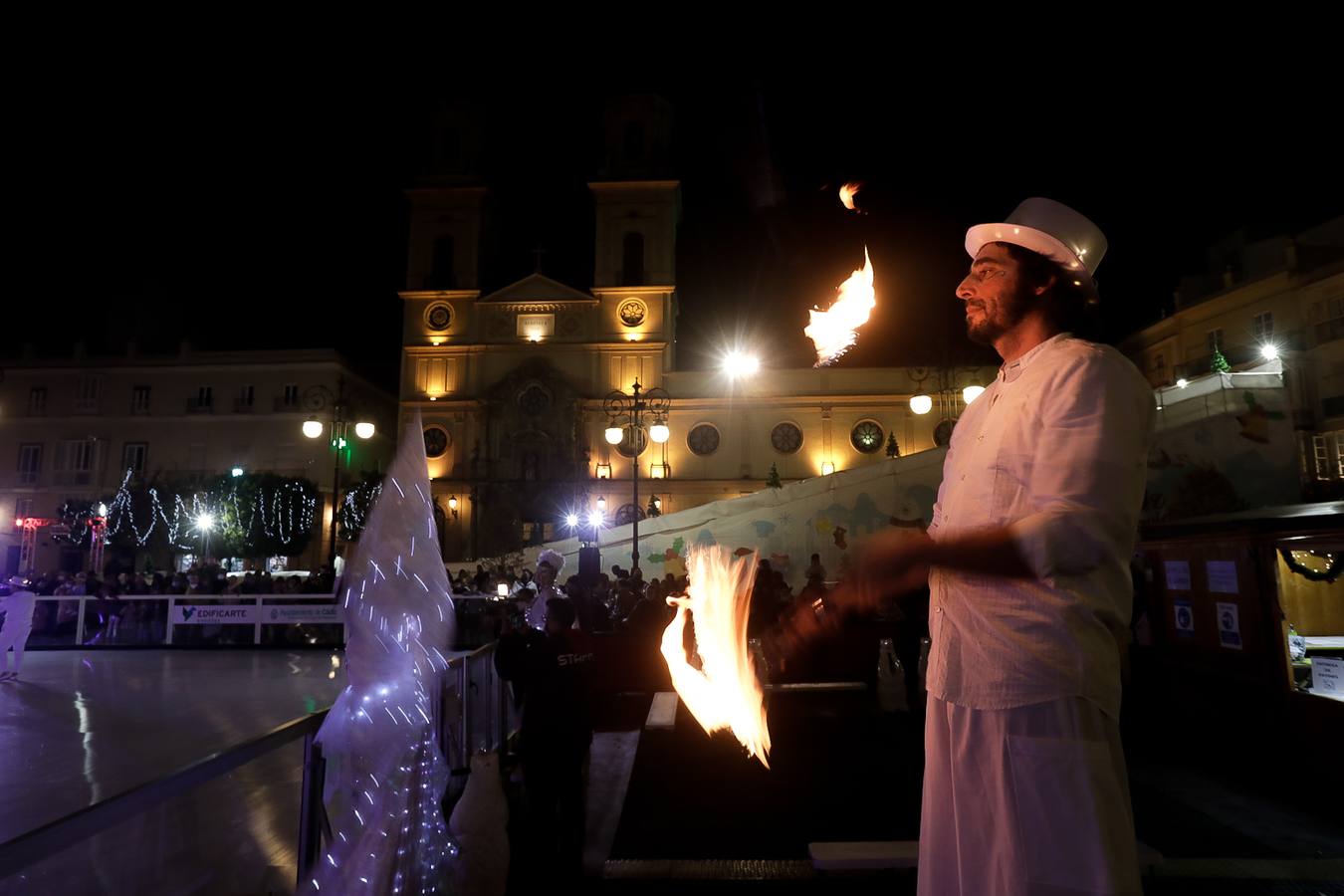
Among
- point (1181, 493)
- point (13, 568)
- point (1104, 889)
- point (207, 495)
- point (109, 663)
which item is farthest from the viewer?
point (13, 568)

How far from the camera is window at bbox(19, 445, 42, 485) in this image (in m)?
47.1

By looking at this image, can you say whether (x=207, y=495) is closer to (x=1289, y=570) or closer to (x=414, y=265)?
(x=414, y=265)

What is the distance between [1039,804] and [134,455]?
57.4 metres

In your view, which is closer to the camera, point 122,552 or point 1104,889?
point 1104,889

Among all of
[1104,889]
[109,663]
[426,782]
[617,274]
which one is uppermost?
[617,274]

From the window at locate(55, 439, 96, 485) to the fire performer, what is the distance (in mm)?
57960

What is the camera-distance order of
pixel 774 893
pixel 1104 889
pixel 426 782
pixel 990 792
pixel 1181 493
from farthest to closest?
1. pixel 1181 493
2. pixel 774 893
3. pixel 426 782
4. pixel 990 792
5. pixel 1104 889

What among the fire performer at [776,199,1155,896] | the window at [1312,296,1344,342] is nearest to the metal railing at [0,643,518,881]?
the fire performer at [776,199,1155,896]

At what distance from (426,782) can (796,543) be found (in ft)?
65.2

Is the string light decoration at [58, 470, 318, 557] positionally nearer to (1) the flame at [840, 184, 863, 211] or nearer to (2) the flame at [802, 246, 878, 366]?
(2) the flame at [802, 246, 878, 366]

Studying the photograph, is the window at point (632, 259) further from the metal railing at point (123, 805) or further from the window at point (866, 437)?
the metal railing at point (123, 805)

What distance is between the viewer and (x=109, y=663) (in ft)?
52.3

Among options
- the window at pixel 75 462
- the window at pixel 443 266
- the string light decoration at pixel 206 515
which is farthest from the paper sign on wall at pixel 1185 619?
the window at pixel 75 462

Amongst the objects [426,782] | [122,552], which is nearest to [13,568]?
[122,552]
